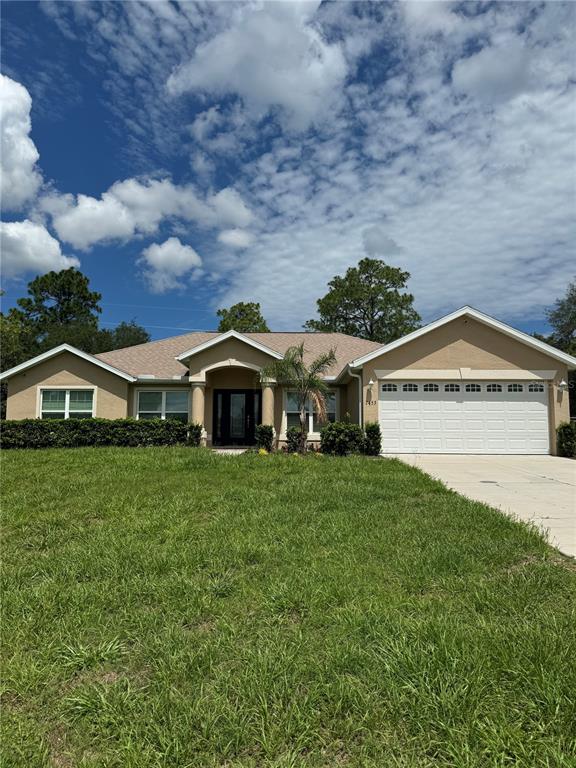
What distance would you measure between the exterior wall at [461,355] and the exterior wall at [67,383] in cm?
991

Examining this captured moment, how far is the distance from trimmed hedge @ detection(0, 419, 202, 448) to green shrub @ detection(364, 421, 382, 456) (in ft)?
20.5

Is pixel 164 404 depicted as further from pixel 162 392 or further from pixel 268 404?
pixel 268 404

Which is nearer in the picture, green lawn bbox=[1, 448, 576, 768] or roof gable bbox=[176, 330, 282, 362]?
green lawn bbox=[1, 448, 576, 768]

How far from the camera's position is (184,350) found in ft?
70.7

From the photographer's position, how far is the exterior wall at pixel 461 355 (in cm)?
1636

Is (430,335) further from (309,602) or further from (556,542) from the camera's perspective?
(309,602)

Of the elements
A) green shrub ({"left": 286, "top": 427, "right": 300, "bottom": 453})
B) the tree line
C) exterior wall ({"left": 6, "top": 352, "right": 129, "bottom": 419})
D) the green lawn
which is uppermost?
the tree line

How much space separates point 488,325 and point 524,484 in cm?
868

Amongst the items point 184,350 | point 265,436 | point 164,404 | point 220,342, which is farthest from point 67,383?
Answer: point 265,436

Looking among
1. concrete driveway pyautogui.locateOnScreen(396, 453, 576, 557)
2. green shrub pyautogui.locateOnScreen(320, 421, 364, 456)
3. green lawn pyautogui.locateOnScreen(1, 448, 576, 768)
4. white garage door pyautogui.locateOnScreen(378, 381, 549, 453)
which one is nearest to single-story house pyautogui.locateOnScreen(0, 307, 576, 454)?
white garage door pyautogui.locateOnScreen(378, 381, 549, 453)

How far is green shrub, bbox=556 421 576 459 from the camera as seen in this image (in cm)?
1523

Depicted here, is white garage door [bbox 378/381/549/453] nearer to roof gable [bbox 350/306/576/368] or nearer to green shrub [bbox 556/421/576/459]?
green shrub [bbox 556/421/576/459]

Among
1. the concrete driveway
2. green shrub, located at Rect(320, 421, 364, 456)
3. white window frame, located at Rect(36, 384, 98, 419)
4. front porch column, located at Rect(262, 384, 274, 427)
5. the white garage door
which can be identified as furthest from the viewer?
white window frame, located at Rect(36, 384, 98, 419)

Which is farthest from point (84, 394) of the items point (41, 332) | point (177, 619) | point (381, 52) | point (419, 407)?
point (41, 332)
